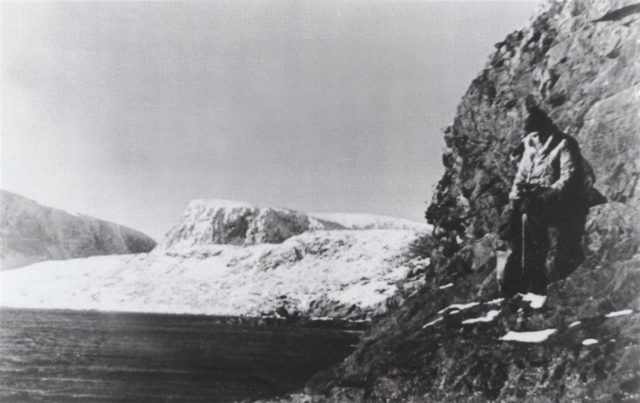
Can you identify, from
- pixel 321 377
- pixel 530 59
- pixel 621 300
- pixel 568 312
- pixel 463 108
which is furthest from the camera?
pixel 463 108

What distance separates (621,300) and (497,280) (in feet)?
19.6

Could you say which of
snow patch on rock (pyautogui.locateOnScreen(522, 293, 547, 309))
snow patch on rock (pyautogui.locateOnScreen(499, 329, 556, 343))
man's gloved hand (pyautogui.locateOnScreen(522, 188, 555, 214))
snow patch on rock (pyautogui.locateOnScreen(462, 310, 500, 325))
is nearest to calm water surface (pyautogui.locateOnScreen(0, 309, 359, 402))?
snow patch on rock (pyautogui.locateOnScreen(462, 310, 500, 325))

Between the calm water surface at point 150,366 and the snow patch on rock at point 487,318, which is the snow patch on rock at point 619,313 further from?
the calm water surface at point 150,366

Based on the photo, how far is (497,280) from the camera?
24328mm

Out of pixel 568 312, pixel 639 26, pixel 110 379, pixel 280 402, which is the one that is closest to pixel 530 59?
pixel 639 26

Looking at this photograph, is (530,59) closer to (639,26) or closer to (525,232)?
(639,26)

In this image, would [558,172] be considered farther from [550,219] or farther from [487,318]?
[487,318]

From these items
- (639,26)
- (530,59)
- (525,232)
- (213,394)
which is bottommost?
(213,394)

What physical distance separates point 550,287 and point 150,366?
42.4 meters

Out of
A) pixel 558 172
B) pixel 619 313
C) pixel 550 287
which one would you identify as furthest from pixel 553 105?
pixel 619 313

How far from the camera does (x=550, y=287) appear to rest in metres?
21.7

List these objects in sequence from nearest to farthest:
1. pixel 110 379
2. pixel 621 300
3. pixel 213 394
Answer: pixel 621 300 < pixel 213 394 < pixel 110 379

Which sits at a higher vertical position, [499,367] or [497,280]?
[497,280]

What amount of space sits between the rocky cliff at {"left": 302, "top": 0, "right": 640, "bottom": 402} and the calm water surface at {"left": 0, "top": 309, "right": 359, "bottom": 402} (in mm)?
Answer: 16385
